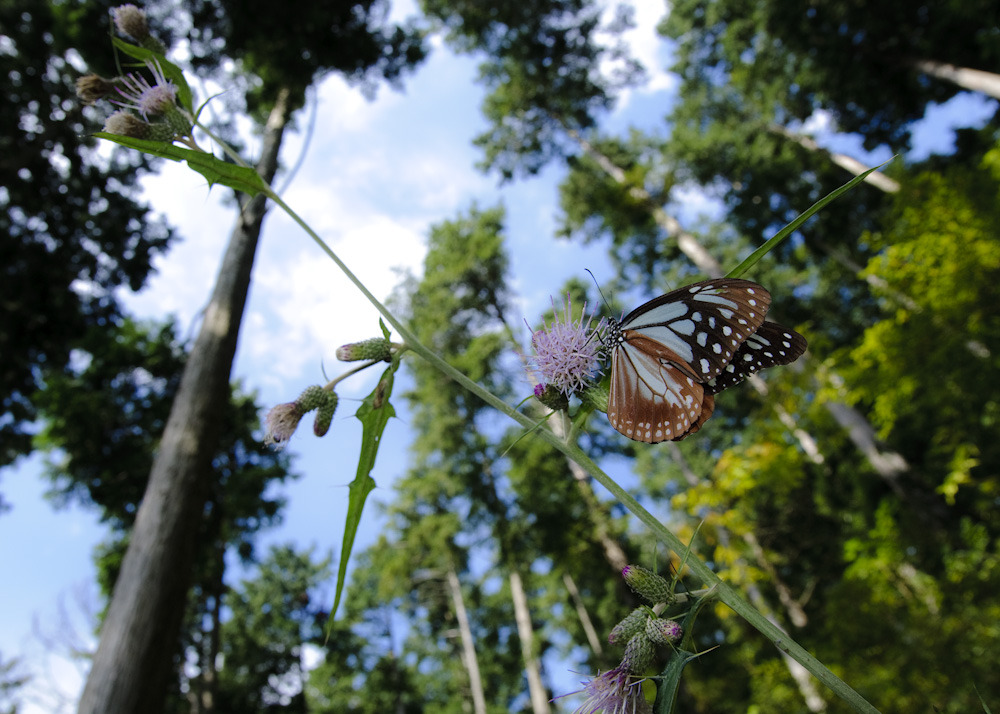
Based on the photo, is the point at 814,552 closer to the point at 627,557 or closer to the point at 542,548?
the point at 627,557

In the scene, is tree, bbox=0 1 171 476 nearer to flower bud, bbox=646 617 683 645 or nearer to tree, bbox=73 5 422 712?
tree, bbox=73 5 422 712

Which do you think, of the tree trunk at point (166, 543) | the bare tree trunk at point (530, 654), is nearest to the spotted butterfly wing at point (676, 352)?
the tree trunk at point (166, 543)

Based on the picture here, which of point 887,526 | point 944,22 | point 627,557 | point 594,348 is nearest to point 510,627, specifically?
point 627,557

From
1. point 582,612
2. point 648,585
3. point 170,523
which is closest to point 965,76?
point 648,585

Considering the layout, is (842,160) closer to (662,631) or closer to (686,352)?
(686,352)

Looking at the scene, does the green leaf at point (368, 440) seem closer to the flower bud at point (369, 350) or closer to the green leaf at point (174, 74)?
the flower bud at point (369, 350)

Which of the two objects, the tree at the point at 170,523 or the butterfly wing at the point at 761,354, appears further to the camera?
the tree at the point at 170,523
